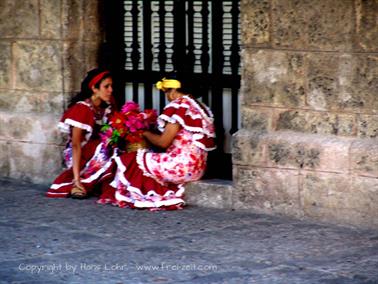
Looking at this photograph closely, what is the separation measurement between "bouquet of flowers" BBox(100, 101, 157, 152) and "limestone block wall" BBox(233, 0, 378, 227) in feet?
2.74

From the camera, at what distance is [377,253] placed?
7648 millimetres

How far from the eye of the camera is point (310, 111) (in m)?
8.70

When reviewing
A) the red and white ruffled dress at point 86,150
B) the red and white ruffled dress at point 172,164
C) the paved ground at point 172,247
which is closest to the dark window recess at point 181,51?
the red and white ruffled dress at point 172,164

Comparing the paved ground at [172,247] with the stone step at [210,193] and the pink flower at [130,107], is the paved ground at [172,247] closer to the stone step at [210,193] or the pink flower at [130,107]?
the stone step at [210,193]

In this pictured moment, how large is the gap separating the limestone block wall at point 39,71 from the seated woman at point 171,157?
1105mm

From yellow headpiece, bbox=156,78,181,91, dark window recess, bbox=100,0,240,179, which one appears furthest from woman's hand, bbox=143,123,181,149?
dark window recess, bbox=100,0,240,179

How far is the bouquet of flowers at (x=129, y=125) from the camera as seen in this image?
9328 mm

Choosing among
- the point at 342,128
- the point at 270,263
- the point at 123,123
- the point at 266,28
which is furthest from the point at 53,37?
the point at 270,263

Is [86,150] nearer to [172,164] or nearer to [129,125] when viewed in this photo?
[129,125]

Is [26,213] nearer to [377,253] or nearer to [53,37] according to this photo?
[53,37]

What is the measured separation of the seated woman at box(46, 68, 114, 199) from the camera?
9625 millimetres

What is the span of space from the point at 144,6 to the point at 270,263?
11.1 feet

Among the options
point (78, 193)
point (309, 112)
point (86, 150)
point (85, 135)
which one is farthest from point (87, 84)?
point (309, 112)

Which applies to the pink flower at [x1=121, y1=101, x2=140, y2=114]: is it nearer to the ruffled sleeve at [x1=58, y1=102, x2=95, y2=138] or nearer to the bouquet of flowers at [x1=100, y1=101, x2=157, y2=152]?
the bouquet of flowers at [x1=100, y1=101, x2=157, y2=152]
